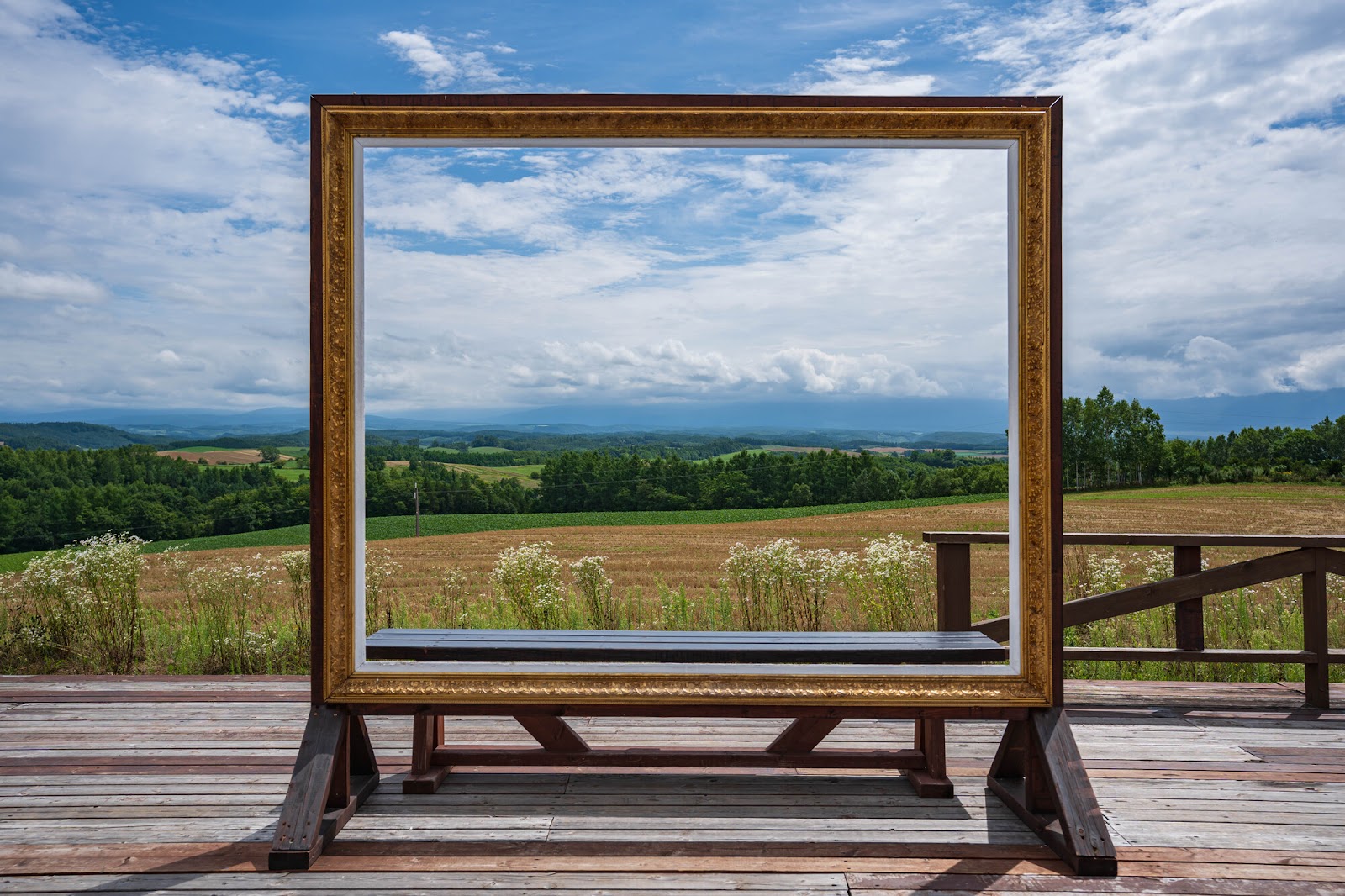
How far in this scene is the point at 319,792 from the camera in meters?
2.45

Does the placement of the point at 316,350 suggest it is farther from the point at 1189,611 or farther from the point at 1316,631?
the point at 1316,631

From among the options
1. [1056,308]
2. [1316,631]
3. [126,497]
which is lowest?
[1316,631]

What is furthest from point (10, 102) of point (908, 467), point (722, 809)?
point (908, 467)

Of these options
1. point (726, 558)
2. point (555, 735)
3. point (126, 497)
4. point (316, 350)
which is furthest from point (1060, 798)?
point (126, 497)

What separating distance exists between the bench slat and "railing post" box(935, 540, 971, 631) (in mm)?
726

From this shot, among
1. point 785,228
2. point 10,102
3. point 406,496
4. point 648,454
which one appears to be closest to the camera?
point 10,102

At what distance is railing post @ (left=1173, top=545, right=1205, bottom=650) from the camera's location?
399 centimetres

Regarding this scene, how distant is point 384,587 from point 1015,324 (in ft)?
15.4

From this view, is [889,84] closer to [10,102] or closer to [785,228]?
[10,102]

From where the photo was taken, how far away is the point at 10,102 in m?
8.16

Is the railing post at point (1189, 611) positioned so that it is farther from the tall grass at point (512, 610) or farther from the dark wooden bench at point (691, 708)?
the dark wooden bench at point (691, 708)

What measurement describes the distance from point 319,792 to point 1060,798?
2179 mm

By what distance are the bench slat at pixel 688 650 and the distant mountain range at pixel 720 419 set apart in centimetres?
721

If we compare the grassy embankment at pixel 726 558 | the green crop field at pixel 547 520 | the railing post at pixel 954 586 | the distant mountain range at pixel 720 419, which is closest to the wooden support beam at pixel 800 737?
the railing post at pixel 954 586
